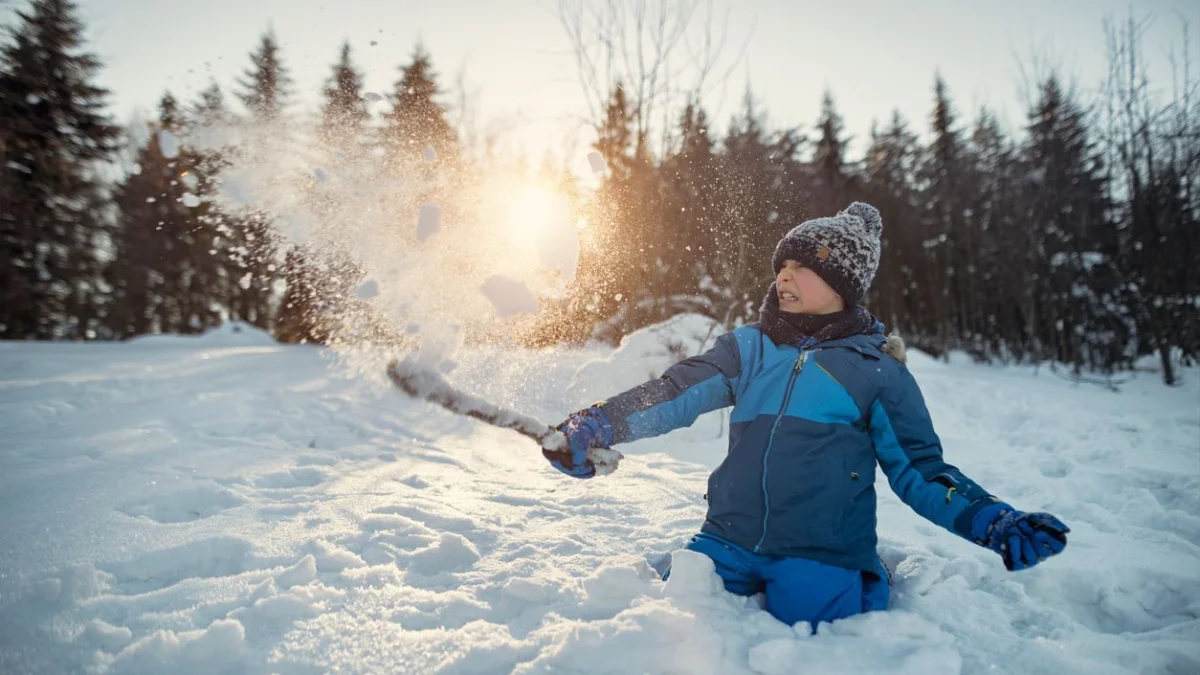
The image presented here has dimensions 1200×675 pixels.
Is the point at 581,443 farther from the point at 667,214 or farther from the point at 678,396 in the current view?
the point at 667,214

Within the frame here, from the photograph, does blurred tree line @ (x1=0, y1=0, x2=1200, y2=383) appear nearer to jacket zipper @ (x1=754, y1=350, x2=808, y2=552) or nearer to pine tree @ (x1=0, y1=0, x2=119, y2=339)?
Result: pine tree @ (x1=0, y1=0, x2=119, y2=339)

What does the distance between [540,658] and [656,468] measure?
290cm

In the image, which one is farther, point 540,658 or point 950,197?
point 950,197

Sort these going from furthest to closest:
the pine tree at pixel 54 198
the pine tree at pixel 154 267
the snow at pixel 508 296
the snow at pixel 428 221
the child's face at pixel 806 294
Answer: the pine tree at pixel 154 267 < the pine tree at pixel 54 198 < the snow at pixel 428 221 < the snow at pixel 508 296 < the child's face at pixel 806 294

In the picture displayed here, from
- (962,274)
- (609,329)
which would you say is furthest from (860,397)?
(962,274)

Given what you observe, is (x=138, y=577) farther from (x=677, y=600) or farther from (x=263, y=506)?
(x=677, y=600)

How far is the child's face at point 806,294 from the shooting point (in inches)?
84.0

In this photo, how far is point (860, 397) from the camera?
1904mm

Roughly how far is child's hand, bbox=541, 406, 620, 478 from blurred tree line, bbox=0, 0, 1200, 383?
342 cm

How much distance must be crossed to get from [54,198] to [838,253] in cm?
2286

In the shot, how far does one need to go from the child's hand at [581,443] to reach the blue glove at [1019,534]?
1.15 metres

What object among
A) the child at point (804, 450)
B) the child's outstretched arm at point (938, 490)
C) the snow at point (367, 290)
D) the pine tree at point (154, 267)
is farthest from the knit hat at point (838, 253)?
the pine tree at point (154, 267)

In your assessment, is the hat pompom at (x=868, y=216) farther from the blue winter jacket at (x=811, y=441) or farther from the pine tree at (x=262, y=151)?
the pine tree at (x=262, y=151)

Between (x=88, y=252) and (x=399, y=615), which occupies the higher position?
(x=88, y=252)
